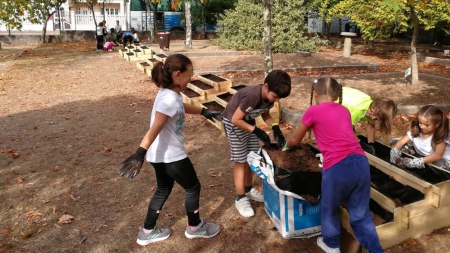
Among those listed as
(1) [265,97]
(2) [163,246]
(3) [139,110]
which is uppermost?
(1) [265,97]

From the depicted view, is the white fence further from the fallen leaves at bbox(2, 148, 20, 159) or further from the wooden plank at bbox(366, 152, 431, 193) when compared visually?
the wooden plank at bbox(366, 152, 431, 193)

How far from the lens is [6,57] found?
17.4m

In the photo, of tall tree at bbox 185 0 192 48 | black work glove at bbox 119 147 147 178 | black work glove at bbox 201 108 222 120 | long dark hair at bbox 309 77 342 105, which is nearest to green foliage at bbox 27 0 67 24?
tall tree at bbox 185 0 192 48

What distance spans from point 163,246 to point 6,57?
17618 mm

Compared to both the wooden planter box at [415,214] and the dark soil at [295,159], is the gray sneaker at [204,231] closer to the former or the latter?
the dark soil at [295,159]

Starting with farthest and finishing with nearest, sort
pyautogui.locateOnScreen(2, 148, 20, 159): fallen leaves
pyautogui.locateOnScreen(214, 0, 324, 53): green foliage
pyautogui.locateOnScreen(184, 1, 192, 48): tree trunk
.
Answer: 1. pyautogui.locateOnScreen(184, 1, 192, 48): tree trunk
2. pyautogui.locateOnScreen(214, 0, 324, 53): green foliage
3. pyautogui.locateOnScreen(2, 148, 20, 159): fallen leaves

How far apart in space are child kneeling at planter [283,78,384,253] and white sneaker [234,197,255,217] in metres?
0.96

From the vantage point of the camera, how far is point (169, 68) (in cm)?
284

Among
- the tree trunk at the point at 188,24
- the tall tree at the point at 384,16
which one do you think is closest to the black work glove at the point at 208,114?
the tall tree at the point at 384,16

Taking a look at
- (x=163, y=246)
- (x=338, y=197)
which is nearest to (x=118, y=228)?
(x=163, y=246)

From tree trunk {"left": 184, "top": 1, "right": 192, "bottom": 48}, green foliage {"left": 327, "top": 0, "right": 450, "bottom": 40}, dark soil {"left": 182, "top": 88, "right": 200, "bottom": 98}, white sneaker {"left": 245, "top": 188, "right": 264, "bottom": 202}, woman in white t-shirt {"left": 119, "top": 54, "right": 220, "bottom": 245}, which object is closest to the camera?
woman in white t-shirt {"left": 119, "top": 54, "right": 220, "bottom": 245}

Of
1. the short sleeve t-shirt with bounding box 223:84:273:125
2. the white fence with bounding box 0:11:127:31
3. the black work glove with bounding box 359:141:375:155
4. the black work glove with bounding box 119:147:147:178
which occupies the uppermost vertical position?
the white fence with bounding box 0:11:127:31

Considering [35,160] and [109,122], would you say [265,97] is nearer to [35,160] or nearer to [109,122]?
[35,160]

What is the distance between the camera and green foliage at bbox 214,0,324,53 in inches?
658
